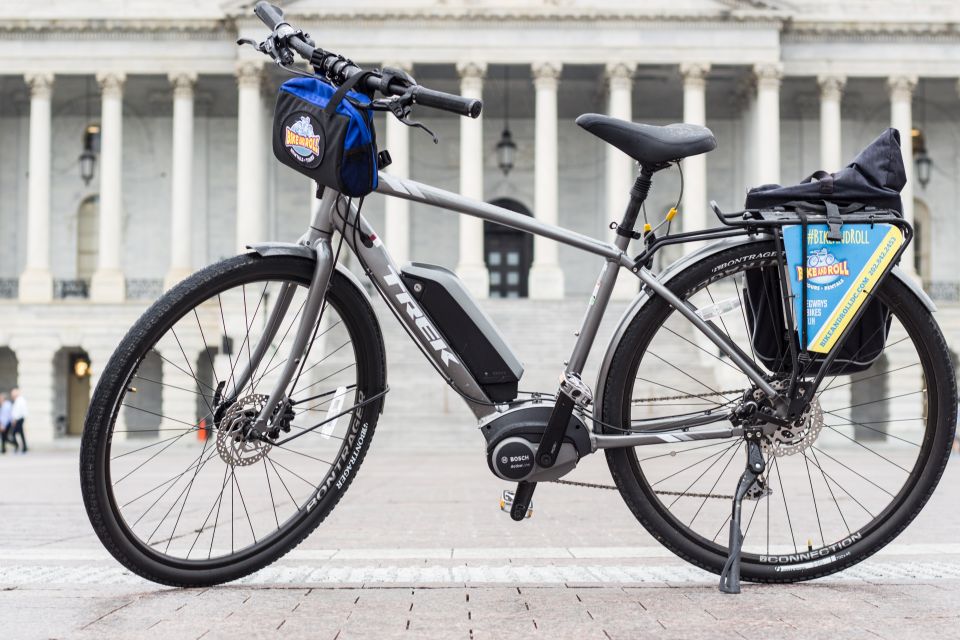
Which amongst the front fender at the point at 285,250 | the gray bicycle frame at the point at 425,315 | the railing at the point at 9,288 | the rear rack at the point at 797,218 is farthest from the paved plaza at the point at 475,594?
the railing at the point at 9,288

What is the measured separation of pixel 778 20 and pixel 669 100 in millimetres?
5591

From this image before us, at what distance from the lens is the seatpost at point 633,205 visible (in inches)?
168

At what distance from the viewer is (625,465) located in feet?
13.7

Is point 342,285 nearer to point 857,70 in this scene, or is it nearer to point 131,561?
point 131,561

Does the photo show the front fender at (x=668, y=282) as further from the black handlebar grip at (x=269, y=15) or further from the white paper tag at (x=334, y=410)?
the black handlebar grip at (x=269, y=15)

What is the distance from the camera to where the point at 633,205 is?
14.1ft

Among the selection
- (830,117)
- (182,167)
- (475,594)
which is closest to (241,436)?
(475,594)

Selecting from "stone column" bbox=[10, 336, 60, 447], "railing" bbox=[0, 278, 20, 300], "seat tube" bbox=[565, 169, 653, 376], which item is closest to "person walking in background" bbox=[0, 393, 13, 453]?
"stone column" bbox=[10, 336, 60, 447]

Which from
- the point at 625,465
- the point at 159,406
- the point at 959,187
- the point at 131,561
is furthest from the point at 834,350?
the point at 959,187

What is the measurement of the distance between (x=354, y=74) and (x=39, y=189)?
36.2 metres

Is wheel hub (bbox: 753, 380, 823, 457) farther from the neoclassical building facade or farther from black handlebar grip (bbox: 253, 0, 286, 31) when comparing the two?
the neoclassical building facade

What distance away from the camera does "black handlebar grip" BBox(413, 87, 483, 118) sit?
372cm

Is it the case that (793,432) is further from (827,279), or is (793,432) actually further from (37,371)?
(37,371)

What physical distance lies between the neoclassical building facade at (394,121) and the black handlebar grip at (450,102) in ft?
103
